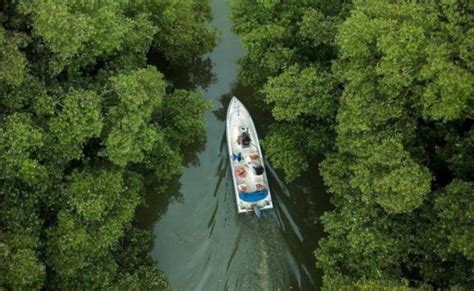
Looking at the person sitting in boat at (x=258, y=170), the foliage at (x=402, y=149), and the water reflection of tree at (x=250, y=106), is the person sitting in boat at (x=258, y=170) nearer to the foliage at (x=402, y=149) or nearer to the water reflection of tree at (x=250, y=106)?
the water reflection of tree at (x=250, y=106)

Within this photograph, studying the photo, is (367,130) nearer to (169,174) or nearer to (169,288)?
(169,174)

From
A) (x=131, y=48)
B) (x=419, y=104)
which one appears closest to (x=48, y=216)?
(x=131, y=48)

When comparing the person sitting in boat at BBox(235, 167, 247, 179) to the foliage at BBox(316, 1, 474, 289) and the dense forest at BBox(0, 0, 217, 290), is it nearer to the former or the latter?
the foliage at BBox(316, 1, 474, 289)

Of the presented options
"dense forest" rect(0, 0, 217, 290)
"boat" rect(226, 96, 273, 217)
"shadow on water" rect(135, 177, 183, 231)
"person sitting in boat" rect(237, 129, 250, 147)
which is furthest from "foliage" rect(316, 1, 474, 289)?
"shadow on water" rect(135, 177, 183, 231)

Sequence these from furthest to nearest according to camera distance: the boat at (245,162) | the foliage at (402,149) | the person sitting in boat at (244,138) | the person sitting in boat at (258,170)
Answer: the person sitting in boat at (244,138) → the person sitting in boat at (258,170) → the boat at (245,162) → the foliage at (402,149)

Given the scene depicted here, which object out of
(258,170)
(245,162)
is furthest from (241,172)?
(258,170)

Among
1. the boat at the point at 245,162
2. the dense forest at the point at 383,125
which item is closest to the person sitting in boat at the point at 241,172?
the boat at the point at 245,162
